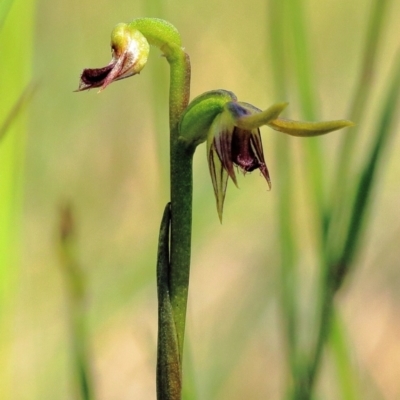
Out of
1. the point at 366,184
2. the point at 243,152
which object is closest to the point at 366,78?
the point at 366,184

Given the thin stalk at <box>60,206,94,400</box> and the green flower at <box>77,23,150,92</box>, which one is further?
the thin stalk at <box>60,206,94,400</box>

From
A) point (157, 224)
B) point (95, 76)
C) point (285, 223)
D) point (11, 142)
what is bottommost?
point (157, 224)

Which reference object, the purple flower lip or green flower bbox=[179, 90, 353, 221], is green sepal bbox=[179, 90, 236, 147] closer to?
green flower bbox=[179, 90, 353, 221]

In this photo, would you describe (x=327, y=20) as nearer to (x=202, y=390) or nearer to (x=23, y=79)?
(x=202, y=390)

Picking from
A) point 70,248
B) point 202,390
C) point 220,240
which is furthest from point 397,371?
point 70,248

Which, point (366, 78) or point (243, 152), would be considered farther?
point (366, 78)

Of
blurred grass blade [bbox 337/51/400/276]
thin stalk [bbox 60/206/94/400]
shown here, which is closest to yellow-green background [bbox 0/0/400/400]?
thin stalk [bbox 60/206/94/400]

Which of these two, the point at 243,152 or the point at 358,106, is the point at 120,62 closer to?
the point at 243,152
